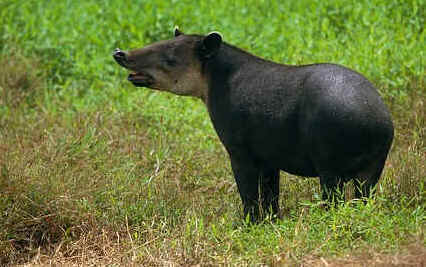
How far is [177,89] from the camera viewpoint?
7973 mm

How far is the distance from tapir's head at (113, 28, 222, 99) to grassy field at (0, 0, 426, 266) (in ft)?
3.31

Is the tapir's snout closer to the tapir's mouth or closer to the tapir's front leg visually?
the tapir's mouth

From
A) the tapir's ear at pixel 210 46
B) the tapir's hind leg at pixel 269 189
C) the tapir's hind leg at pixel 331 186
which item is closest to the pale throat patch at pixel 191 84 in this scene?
the tapir's ear at pixel 210 46

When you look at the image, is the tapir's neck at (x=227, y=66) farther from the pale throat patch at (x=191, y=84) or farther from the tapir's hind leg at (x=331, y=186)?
the tapir's hind leg at (x=331, y=186)

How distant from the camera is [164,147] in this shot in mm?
9555

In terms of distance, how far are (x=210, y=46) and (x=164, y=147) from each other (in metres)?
2.04

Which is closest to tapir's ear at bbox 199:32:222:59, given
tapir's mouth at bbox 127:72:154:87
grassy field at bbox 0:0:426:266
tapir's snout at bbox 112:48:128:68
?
tapir's mouth at bbox 127:72:154:87

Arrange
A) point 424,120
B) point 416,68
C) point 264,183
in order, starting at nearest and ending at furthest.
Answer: point 264,183 → point 424,120 → point 416,68

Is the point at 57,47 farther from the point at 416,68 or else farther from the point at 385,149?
the point at 385,149

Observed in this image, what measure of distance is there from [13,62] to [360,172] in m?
6.42

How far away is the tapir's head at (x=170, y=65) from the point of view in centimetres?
789

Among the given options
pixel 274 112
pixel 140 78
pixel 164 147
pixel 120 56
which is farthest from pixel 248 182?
pixel 164 147

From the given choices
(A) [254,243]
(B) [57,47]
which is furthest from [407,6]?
(A) [254,243]

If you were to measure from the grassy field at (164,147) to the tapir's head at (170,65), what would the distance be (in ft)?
3.31
